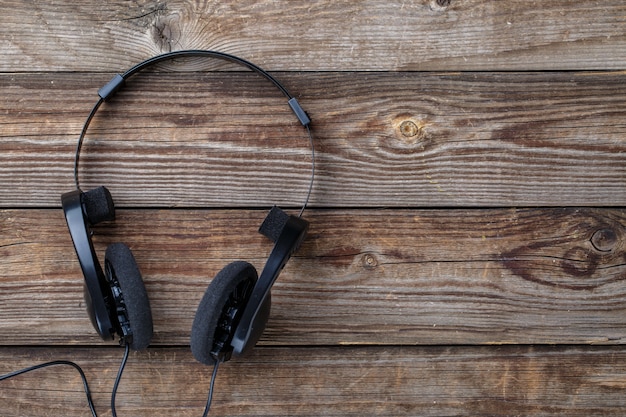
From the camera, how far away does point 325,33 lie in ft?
2.76

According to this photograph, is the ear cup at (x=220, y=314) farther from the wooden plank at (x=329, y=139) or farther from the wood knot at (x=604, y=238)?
the wood knot at (x=604, y=238)

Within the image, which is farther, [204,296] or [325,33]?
[325,33]

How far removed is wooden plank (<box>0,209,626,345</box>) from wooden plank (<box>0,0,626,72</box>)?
24cm

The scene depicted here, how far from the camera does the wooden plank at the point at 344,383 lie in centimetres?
86

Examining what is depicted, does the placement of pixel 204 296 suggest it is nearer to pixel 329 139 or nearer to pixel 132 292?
pixel 132 292

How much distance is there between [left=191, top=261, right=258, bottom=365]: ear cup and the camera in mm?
715

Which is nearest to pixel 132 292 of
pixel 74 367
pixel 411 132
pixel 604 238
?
pixel 74 367

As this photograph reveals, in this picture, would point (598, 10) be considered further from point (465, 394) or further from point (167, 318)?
point (167, 318)

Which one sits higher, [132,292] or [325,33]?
[325,33]

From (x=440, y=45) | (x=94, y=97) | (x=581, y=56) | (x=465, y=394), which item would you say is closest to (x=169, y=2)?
(x=94, y=97)

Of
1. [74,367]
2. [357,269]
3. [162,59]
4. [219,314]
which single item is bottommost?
[74,367]

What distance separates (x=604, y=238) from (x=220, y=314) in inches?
23.7

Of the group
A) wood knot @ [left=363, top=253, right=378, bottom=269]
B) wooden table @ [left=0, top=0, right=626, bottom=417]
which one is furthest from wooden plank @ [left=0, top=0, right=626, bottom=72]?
wood knot @ [left=363, top=253, right=378, bottom=269]

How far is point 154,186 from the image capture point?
2.77 ft
